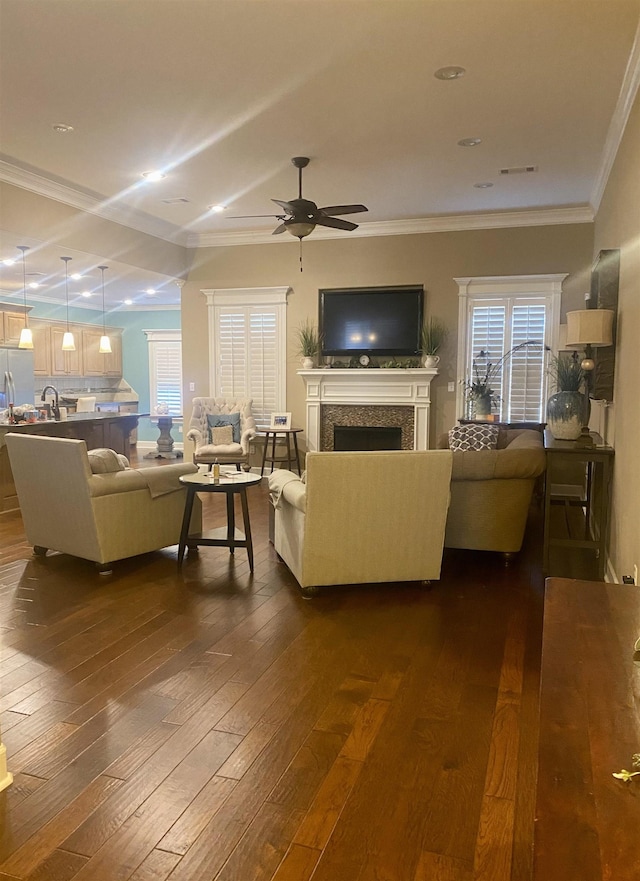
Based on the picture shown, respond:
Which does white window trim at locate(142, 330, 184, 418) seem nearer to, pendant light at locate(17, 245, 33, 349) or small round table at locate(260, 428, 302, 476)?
pendant light at locate(17, 245, 33, 349)

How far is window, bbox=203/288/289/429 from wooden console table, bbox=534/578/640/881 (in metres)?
6.64

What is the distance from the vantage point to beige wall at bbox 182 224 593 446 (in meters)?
7.14

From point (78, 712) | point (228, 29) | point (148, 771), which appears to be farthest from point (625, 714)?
point (228, 29)

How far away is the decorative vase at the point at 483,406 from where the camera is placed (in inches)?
283

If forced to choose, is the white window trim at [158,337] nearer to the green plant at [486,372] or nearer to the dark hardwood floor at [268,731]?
the green plant at [486,372]

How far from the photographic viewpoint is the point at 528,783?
2.13 meters

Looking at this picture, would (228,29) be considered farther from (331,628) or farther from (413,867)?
(413,867)

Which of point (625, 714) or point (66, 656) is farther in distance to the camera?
point (66, 656)

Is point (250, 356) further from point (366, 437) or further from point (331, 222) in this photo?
point (331, 222)

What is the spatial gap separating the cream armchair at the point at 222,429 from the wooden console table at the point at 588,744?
6030 mm

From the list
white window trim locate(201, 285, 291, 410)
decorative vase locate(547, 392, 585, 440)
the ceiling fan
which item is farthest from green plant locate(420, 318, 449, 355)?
decorative vase locate(547, 392, 585, 440)

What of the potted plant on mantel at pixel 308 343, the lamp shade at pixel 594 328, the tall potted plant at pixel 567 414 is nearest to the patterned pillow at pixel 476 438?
the tall potted plant at pixel 567 414

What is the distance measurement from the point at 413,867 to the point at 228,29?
148 inches

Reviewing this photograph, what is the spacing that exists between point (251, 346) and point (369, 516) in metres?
4.98
